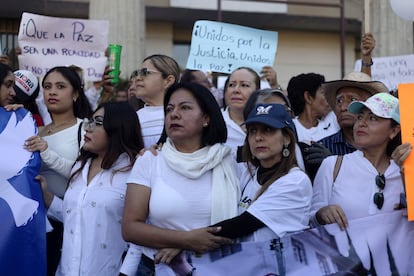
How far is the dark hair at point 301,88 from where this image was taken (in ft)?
17.1

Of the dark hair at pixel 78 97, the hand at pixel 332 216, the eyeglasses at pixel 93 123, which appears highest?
the dark hair at pixel 78 97

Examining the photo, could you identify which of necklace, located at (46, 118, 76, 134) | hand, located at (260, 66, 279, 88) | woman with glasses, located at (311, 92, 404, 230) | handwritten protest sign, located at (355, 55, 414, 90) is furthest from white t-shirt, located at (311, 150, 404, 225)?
handwritten protest sign, located at (355, 55, 414, 90)

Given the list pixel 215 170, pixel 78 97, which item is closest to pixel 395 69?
pixel 78 97

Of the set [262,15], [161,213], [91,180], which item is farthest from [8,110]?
[262,15]

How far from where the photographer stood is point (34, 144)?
3904 millimetres

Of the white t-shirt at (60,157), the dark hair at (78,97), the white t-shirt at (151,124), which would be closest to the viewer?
the white t-shirt at (60,157)

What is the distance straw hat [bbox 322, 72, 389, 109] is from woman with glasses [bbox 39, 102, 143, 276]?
1275 millimetres

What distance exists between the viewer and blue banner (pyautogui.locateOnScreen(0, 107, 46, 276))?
3711 mm

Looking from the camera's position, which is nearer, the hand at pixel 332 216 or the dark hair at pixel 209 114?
the hand at pixel 332 216

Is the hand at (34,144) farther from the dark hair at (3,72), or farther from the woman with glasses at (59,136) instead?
the dark hair at (3,72)

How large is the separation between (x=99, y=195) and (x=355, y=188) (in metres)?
1.33

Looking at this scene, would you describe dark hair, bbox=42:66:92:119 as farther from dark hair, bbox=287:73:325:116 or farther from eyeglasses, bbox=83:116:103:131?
dark hair, bbox=287:73:325:116

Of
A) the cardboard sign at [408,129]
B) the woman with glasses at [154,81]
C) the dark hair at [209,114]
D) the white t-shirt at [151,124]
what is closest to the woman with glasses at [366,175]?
the cardboard sign at [408,129]

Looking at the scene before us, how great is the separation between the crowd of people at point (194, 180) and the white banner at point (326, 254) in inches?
1.9
